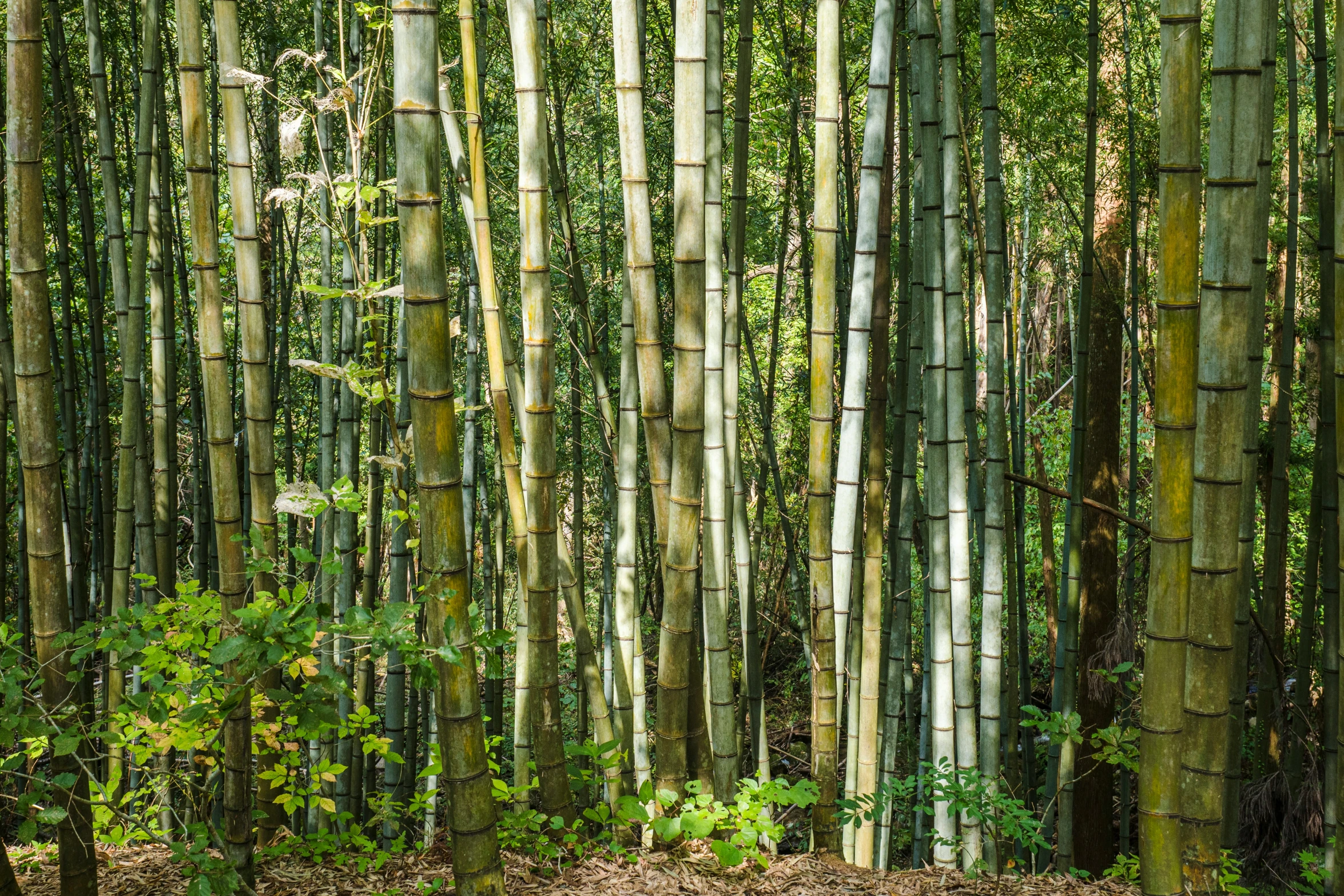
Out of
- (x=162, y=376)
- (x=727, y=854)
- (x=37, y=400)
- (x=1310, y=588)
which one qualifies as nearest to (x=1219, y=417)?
(x=727, y=854)

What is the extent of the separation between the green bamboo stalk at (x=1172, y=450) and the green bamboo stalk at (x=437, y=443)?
3.49ft

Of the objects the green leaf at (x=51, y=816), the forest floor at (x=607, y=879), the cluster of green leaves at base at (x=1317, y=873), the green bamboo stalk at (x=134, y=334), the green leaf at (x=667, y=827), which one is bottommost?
the cluster of green leaves at base at (x=1317, y=873)

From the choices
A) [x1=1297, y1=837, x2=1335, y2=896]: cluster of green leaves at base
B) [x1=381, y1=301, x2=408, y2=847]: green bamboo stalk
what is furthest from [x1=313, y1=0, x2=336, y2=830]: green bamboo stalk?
[x1=1297, y1=837, x2=1335, y2=896]: cluster of green leaves at base

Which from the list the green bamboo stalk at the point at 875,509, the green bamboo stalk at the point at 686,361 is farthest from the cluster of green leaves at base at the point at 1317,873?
the green bamboo stalk at the point at 686,361

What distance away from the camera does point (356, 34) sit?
3.10 m

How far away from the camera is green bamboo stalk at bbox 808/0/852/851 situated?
183 centimetres

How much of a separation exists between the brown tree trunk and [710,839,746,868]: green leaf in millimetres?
3282

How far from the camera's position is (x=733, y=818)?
6.56 ft

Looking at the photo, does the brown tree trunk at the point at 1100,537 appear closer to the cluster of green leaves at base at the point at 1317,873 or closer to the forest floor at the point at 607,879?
the cluster of green leaves at base at the point at 1317,873

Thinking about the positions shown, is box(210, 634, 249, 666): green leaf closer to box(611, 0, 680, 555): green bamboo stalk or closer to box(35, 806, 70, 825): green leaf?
box(35, 806, 70, 825): green leaf

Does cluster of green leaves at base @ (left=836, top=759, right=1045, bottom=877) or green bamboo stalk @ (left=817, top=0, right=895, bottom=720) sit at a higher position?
green bamboo stalk @ (left=817, top=0, right=895, bottom=720)

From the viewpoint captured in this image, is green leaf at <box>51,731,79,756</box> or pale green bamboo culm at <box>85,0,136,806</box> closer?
green leaf at <box>51,731,79,756</box>

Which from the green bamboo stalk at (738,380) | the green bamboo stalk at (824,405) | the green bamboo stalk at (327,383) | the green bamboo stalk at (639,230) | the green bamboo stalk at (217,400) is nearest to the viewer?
the green bamboo stalk at (217,400)

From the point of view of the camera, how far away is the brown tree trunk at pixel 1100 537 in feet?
15.1
